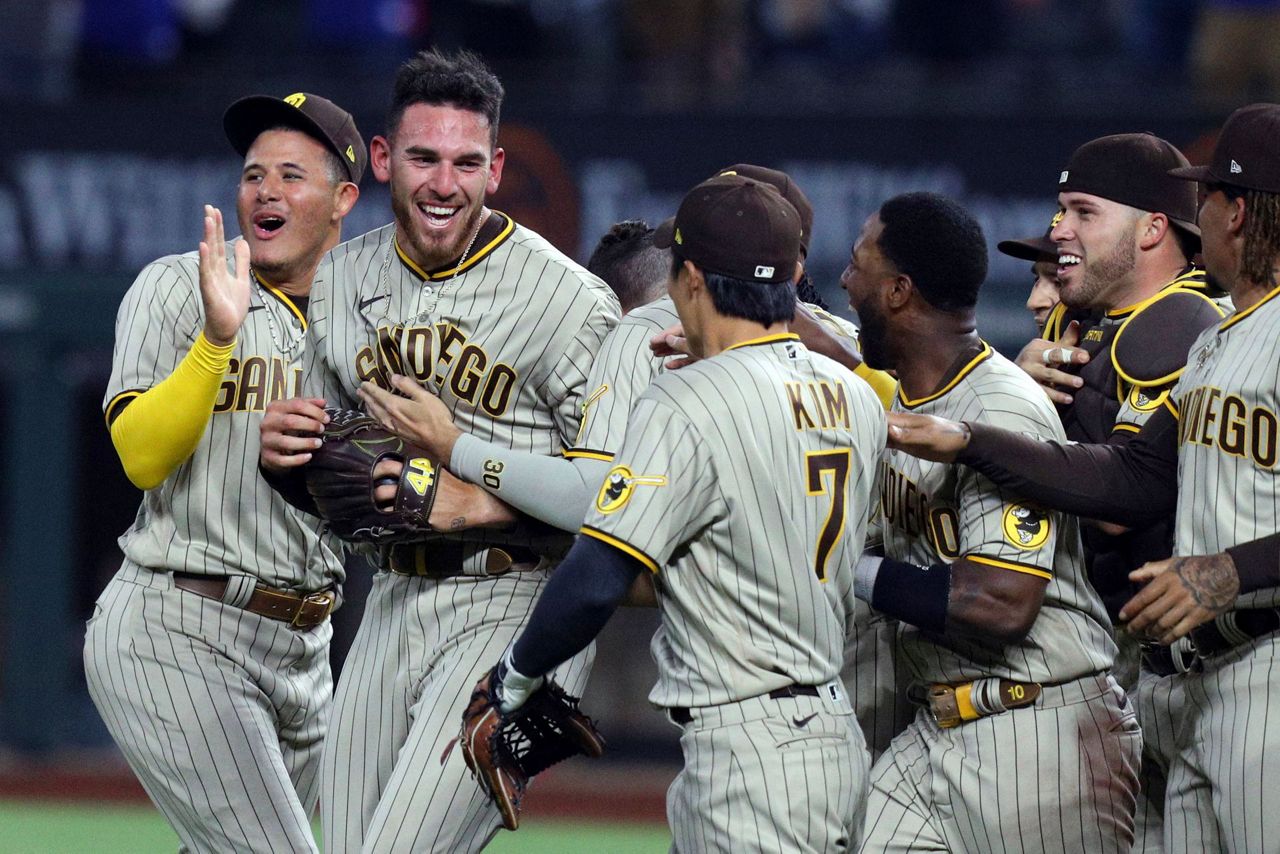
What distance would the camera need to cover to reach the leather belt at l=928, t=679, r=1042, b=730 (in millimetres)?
4102

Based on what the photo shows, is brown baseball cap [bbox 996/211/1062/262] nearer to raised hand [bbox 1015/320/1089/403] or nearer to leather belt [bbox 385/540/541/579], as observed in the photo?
raised hand [bbox 1015/320/1089/403]

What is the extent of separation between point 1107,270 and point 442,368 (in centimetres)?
172

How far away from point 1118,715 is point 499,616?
148 cm

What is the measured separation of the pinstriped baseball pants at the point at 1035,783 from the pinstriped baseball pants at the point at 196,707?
155cm

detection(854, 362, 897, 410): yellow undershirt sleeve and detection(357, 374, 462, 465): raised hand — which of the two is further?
detection(854, 362, 897, 410): yellow undershirt sleeve

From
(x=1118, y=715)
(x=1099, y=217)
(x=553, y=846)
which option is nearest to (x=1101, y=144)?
(x=1099, y=217)

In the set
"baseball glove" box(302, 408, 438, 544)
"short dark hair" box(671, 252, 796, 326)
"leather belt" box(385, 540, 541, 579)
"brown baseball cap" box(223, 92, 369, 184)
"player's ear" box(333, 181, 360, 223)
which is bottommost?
"leather belt" box(385, 540, 541, 579)

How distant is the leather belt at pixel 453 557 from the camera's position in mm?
4211

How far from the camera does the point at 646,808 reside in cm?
997

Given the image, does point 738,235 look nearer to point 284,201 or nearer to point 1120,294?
point 1120,294

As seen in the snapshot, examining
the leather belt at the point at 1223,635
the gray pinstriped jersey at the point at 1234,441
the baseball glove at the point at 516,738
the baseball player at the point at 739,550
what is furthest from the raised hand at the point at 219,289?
the leather belt at the point at 1223,635

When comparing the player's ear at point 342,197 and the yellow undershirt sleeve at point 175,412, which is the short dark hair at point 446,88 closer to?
the player's ear at point 342,197

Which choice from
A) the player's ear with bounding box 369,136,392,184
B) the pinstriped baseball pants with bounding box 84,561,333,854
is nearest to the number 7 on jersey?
the player's ear with bounding box 369,136,392,184

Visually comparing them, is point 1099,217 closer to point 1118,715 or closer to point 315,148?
point 1118,715
